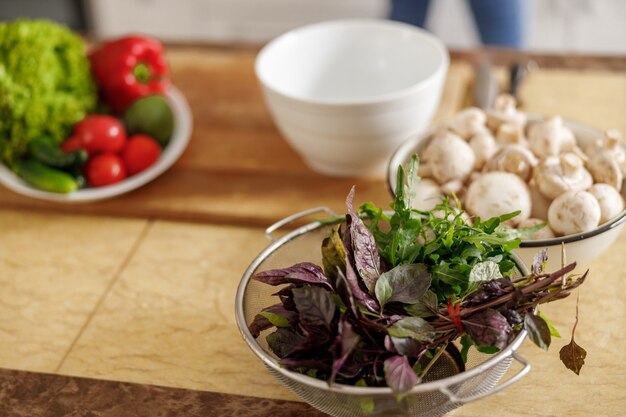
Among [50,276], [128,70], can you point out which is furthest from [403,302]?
[128,70]

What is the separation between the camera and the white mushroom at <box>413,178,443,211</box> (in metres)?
0.99

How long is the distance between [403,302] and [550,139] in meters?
0.44

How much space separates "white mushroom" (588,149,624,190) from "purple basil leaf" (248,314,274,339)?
500mm

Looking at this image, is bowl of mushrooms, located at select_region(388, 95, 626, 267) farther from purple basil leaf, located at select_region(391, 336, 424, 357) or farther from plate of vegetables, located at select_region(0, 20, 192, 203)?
plate of vegetables, located at select_region(0, 20, 192, 203)

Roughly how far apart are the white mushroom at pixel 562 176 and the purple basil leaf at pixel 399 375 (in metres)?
0.38

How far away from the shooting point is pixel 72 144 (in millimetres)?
1325

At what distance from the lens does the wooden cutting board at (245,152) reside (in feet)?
4.00

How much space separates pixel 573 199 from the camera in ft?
2.94

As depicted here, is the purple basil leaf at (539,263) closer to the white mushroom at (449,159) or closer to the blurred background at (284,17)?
the white mushroom at (449,159)

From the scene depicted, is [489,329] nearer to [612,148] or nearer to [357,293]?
[357,293]

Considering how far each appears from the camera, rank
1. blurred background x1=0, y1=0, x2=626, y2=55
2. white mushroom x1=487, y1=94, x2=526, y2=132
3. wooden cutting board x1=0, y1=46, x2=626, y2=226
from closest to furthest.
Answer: white mushroom x1=487, y1=94, x2=526, y2=132 < wooden cutting board x1=0, y1=46, x2=626, y2=226 < blurred background x1=0, y1=0, x2=626, y2=55

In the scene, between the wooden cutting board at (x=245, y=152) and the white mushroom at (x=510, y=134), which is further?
the wooden cutting board at (x=245, y=152)

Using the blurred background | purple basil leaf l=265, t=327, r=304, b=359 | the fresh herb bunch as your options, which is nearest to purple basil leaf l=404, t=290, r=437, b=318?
the fresh herb bunch

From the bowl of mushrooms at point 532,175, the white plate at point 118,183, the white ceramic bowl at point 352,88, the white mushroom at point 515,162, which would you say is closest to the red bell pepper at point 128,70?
the white plate at point 118,183
